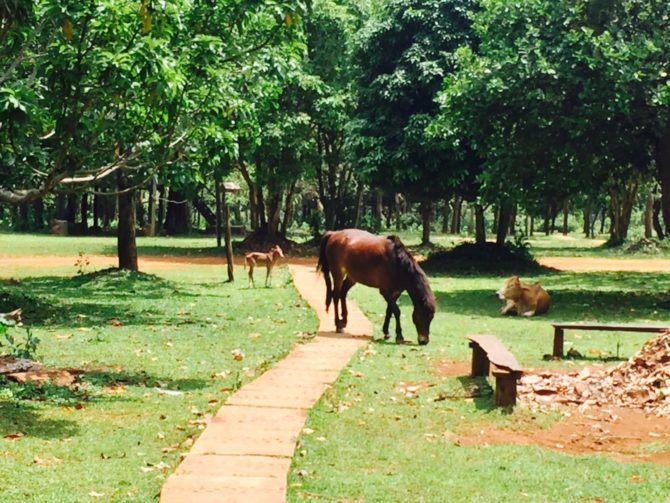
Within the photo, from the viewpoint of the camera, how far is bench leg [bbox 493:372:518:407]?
9.48 metres

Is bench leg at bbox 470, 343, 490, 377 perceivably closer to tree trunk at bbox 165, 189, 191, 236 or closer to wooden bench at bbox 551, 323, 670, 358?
wooden bench at bbox 551, 323, 670, 358

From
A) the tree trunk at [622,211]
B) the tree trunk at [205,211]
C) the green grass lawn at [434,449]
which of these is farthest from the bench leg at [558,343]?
the tree trunk at [205,211]

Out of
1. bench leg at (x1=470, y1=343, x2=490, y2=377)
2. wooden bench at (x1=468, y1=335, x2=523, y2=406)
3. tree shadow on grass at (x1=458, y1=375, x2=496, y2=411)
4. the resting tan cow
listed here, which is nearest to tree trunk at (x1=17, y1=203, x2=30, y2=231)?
the resting tan cow

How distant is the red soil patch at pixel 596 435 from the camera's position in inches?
317

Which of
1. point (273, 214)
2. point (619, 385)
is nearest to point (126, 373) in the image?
point (619, 385)

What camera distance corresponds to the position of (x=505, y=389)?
9.52 meters

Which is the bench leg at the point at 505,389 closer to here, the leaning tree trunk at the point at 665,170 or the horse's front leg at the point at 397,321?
the horse's front leg at the point at 397,321

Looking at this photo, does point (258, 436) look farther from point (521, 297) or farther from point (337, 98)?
point (337, 98)

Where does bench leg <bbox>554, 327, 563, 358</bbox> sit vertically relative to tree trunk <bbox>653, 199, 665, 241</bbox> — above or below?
below

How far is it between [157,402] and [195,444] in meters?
2.12

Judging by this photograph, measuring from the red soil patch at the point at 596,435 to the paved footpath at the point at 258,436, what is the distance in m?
1.74

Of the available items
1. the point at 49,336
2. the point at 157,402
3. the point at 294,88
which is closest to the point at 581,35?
the point at 49,336

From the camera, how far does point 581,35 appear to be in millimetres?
20016

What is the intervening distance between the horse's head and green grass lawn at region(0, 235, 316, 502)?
196 cm
